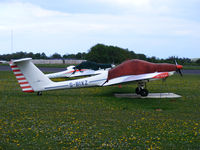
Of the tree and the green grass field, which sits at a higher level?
the tree

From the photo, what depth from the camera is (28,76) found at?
14555 mm

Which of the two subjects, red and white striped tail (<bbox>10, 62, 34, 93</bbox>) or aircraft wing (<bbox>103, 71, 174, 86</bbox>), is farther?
aircraft wing (<bbox>103, 71, 174, 86</bbox>)

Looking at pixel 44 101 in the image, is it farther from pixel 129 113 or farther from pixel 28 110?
pixel 129 113

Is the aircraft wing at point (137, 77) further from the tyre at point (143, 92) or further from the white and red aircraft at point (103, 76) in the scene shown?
the tyre at point (143, 92)

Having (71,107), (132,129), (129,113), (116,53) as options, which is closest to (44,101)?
(71,107)

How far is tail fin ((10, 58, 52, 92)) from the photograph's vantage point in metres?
14.3

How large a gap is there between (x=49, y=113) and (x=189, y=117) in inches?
238

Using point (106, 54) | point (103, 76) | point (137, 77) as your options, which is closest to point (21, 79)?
point (103, 76)

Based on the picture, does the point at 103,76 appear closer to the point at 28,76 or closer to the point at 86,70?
the point at 28,76

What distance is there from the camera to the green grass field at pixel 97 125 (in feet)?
22.4

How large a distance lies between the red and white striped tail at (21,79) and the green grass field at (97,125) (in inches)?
63.3

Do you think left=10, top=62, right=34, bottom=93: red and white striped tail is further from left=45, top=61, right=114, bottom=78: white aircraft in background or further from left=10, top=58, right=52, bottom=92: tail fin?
left=45, top=61, right=114, bottom=78: white aircraft in background

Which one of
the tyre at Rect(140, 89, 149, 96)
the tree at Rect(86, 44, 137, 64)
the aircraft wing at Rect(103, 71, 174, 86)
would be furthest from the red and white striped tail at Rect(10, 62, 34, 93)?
the tree at Rect(86, 44, 137, 64)

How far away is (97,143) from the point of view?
6.84 m
